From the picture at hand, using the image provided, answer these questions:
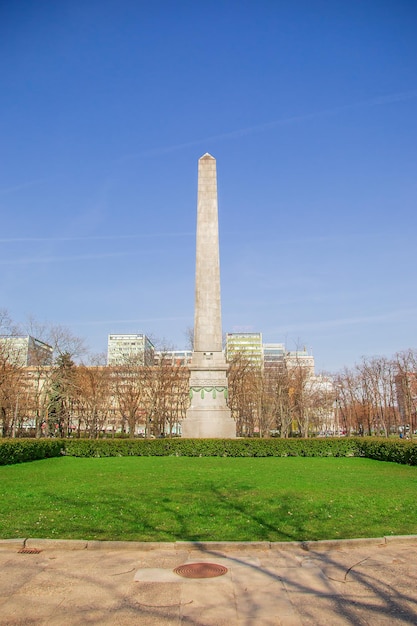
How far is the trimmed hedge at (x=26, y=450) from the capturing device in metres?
22.3

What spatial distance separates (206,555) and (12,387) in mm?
40575

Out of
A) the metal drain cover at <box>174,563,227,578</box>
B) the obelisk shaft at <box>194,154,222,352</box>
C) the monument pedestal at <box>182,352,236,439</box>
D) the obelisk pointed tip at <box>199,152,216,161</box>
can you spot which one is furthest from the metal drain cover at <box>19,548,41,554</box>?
the obelisk pointed tip at <box>199,152,216,161</box>

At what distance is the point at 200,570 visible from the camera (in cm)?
590

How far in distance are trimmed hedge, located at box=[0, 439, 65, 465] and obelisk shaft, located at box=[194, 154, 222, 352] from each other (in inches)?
369

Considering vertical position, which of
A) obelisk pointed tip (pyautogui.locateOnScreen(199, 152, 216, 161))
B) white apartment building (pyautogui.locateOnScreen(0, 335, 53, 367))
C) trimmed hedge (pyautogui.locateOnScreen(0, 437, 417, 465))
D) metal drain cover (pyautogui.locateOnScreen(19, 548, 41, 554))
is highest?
obelisk pointed tip (pyautogui.locateOnScreen(199, 152, 216, 161))

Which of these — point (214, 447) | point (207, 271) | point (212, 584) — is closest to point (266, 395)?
point (207, 271)

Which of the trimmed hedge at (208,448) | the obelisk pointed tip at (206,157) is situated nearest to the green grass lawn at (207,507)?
the trimmed hedge at (208,448)

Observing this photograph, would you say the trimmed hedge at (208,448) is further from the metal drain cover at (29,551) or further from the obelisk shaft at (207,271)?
the metal drain cover at (29,551)

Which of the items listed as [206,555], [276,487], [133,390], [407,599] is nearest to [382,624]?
[407,599]

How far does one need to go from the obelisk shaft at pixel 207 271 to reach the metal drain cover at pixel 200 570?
22134 millimetres

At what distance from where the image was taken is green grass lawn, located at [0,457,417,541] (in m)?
7.66

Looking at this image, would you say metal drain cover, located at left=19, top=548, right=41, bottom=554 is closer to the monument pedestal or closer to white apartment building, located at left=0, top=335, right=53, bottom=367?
the monument pedestal

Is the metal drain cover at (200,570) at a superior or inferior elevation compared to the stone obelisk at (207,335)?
inferior

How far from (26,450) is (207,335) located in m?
11.1
